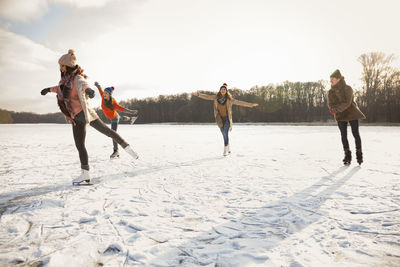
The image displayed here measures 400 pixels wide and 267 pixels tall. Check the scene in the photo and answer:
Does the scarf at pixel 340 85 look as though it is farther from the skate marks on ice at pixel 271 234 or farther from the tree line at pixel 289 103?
the tree line at pixel 289 103

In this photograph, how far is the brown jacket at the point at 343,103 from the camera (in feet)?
14.6

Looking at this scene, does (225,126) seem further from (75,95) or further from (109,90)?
(75,95)

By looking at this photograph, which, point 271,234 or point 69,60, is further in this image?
point 69,60

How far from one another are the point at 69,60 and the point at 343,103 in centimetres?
521

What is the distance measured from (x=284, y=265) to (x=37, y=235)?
2016 mm

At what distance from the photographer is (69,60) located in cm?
311

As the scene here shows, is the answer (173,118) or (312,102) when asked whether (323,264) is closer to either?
(312,102)

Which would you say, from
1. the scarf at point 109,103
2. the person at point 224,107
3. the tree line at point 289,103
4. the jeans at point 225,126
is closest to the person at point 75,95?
the scarf at point 109,103

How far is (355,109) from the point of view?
14.8 ft

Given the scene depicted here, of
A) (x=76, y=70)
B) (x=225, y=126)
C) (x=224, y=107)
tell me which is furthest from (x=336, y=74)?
(x=76, y=70)

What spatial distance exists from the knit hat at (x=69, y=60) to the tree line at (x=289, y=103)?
119ft

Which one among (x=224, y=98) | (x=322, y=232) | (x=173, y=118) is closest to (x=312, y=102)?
(x=173, y=118)

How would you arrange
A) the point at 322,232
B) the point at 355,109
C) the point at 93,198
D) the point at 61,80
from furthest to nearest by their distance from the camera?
the point at 355,109 → the point at 61,80 → the point at 93,198 → the point at 322,232

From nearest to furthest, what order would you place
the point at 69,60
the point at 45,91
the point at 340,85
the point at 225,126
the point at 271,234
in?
1. the point at 271,234
2. the point at 69,60
3. the point at 45,91
4. the point at 340,85
5. the point at 225,126
